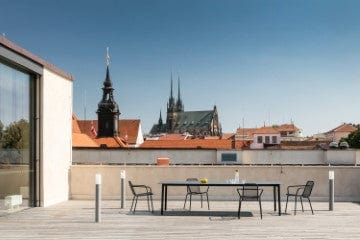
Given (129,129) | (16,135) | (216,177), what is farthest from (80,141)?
(16,135)

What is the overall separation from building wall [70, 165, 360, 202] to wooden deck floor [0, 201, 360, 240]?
148cm

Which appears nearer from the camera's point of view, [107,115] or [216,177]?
[216,177]

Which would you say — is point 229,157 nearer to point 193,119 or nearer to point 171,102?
point 193,119

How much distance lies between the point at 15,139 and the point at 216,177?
5.27 meters

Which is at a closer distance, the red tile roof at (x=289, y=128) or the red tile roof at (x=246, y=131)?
the red tile roof at (x=246, y=131)

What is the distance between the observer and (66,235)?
8.52m

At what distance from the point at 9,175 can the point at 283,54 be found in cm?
1878

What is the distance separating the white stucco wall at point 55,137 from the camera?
12562 millimetres

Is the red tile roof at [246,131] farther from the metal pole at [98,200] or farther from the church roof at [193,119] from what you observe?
the metal pole at [98,200]

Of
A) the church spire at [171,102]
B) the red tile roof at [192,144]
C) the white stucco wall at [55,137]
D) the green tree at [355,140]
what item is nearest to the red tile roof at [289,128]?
the church spire at [171,102]

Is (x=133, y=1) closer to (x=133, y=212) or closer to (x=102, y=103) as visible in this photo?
(x=133, y=212)

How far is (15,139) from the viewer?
37.1 feet

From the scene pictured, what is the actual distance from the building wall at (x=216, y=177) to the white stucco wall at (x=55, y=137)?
0.52m

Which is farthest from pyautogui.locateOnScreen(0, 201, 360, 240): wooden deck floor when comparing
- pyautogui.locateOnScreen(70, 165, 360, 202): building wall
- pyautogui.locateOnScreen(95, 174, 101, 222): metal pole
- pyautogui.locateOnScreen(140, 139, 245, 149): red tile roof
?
pyautogui.locateOnScreen(140, 139, 245, 149): red tile roof
